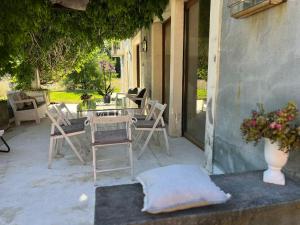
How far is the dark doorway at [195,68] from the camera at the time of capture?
3.78 metres

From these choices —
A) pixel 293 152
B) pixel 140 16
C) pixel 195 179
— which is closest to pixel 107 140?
pixel 195 179

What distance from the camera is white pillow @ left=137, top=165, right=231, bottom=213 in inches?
51.7

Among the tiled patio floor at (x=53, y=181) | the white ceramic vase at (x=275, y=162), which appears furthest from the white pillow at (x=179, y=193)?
the tiled patio floor at (x=53, y=181)

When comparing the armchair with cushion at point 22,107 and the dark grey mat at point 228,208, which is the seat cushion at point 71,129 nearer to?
the dark grey mat at point 228,208

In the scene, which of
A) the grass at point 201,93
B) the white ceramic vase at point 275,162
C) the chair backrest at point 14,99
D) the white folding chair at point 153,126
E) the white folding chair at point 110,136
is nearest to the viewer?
the white ceramic vase at point 275,162

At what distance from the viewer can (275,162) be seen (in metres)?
1.64

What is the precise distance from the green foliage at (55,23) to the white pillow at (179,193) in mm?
4286

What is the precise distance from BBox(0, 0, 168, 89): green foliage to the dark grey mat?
14.0 feet

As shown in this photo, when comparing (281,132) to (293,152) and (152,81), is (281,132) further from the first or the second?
(152,81)

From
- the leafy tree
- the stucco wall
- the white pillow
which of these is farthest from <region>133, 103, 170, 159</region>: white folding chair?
the leafy tree

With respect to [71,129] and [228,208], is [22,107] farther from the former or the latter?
[228,208]

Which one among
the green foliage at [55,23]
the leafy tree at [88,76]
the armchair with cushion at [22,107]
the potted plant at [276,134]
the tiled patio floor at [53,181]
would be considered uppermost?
the green foliage at [55,23]

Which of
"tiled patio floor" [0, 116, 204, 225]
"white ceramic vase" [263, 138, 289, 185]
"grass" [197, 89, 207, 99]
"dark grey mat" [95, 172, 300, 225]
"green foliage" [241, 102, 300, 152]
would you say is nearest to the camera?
"dark grey mat" [95, 172, 300, 225]

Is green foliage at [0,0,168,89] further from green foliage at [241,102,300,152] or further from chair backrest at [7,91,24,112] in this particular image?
green foliage at [241,102,300,152]
